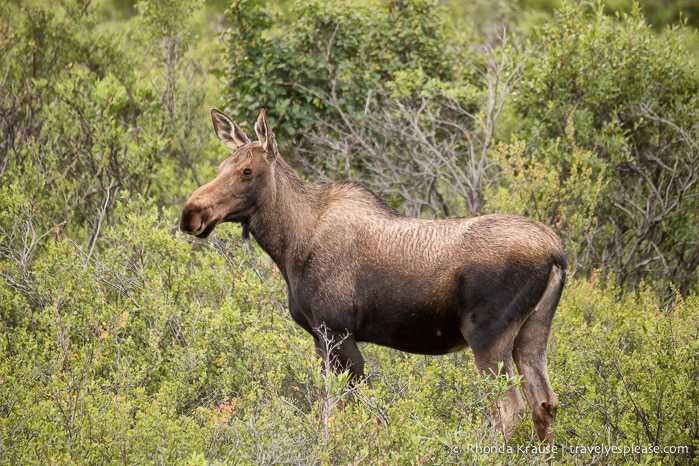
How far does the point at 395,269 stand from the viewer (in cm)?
672

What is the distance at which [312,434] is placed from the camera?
5.75 m

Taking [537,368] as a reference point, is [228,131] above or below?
above

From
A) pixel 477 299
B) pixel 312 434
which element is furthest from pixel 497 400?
pixel 312 434

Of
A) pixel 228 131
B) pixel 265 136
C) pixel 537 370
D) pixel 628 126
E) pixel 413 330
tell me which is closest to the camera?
pixel 537 370

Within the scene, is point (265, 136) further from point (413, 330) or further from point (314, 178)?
point (314, 178)

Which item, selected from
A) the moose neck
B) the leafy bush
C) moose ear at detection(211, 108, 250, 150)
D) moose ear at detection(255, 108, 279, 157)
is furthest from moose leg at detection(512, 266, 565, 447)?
the leafy bush

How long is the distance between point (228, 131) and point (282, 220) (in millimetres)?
1024

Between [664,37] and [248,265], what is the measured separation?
22.8ft

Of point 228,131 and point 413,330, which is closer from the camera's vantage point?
point 413,330

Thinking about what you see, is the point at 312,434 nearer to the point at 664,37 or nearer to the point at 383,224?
the point at 383,224

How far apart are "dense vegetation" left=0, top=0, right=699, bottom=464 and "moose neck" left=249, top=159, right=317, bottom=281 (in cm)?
73

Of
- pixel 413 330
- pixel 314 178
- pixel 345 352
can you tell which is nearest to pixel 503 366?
pixel 413 330

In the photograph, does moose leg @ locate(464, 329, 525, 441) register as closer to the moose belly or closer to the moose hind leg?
the moose hind leg

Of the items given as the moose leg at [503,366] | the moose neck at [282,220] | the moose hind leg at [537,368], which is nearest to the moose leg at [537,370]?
the moose hind leg at [537,368]
